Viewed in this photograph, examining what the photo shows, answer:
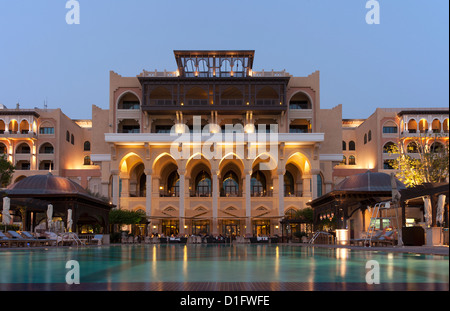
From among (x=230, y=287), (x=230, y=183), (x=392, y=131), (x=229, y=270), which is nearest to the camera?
(x=230, y=287)

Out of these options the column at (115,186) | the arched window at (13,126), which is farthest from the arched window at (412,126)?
the arched window at (13,126)

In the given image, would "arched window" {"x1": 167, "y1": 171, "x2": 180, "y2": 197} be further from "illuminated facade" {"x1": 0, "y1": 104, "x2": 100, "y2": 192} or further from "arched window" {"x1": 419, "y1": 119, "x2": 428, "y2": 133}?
"arched window" {"x1": 419, "y1": 119, "x2": 428, "y2": 133}

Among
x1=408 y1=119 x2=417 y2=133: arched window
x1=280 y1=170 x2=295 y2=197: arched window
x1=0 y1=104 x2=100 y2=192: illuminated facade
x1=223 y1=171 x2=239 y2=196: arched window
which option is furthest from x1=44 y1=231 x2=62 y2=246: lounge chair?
x1=408 y1=119 x2=417 y2=133: arched window

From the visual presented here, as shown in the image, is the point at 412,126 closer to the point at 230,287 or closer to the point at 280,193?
the point at 280,193

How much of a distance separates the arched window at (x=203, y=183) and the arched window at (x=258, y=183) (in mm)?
5984

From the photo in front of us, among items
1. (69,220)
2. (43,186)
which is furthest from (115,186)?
(69,220)

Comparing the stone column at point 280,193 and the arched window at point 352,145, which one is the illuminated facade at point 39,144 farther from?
the arched window at point 352,145

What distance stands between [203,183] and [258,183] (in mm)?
7575

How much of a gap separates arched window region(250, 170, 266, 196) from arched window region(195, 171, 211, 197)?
5984mm

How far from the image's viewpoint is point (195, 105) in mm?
63000

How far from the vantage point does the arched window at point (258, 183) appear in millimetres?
69062

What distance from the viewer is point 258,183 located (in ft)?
228
